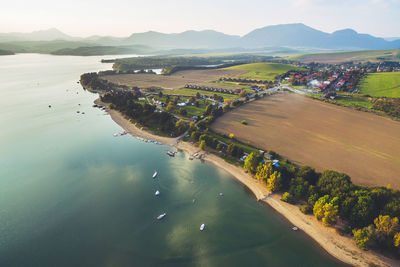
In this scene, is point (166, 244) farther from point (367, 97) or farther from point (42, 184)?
point (367, 97)

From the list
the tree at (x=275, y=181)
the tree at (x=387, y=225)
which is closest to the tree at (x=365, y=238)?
the tree at (x=387, y=225)

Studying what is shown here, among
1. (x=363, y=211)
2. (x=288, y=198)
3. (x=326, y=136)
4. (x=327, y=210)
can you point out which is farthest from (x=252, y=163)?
(x=326, y=136)

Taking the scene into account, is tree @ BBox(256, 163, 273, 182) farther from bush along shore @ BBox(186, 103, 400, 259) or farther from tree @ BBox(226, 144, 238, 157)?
tree @ BBox(226, 144, 238, 157)

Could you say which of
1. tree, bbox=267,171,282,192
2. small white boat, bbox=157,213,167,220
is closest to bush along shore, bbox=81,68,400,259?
tree, bbox=267,171,282,192

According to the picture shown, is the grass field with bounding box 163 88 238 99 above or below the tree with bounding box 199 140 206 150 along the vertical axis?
above

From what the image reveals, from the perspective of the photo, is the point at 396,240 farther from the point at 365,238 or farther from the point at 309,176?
the point at 309,176

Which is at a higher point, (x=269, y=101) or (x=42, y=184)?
(x=269, y=101)

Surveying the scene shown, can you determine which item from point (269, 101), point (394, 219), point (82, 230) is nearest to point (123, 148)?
point (82, 230)

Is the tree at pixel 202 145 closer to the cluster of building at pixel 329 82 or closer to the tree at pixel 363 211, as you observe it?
the tree at pixel 363 211
